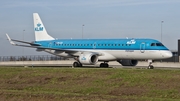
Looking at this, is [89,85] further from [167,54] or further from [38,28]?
[38,28]

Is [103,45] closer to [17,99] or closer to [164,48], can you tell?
[164,48]

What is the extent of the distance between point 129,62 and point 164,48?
23.8 ft

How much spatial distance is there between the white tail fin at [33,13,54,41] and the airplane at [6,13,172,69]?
0.87 meters

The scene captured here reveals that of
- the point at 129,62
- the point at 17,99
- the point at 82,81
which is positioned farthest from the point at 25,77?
the point at 129,62

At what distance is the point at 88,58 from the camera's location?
1919 inches

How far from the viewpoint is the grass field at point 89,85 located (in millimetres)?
25750

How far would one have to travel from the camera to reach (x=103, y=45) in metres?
50.4

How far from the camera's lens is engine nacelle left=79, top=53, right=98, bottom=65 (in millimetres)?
48812

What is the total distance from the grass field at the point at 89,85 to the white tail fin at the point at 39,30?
1843cm

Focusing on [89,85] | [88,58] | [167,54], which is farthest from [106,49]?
[89,85]

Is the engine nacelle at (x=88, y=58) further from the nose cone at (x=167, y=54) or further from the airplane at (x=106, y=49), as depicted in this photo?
the nose cone at (x=167, y=54)

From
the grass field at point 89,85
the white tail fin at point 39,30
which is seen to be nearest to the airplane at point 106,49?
the white tail fin at point 39,30

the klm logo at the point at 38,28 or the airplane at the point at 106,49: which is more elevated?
the klm logo at the point at 38,28

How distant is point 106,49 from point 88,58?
8.73 feet
